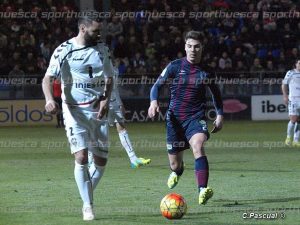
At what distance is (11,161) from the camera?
56.1 feet

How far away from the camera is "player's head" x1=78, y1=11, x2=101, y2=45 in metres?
9.06

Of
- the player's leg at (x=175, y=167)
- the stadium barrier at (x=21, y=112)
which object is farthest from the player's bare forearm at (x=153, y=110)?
the stadium barrier at (x=21, y=112)

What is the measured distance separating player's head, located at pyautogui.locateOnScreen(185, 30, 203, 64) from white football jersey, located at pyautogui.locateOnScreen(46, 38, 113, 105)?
5.14 ft

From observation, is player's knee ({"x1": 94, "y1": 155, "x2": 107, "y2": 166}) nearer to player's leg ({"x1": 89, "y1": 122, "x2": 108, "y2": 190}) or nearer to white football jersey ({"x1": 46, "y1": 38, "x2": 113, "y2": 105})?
player's leg ({"x1": 89, "y1": 122, "x2": 108, "y2": 190})

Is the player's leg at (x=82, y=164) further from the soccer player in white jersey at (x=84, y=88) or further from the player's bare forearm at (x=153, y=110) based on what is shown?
the player's bare forearm at (x=153, y=110)

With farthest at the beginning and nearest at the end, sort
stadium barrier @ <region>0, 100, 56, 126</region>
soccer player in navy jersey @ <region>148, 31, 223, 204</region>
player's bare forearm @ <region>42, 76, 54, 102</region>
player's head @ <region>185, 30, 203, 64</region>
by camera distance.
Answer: stadium barrier @ <region>0, 100, 56, 126</region> → soccer player in navy jersey @ <region>148, 31, 223, 204</region> → player's head @ <region>185, 30, 203, 64</region> → player's bare forearm @ <region>42, 76, 54, 102</region>

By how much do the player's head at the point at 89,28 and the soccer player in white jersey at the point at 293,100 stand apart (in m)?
12.0

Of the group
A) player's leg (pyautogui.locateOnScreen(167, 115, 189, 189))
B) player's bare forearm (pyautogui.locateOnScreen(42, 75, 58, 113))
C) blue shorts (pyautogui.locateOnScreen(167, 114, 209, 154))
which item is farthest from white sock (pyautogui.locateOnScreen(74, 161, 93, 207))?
player's leg (pyautogui.locateOnScreen(167, 115, 189, 189))

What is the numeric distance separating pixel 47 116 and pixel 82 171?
2065 cm

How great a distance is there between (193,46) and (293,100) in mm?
10879

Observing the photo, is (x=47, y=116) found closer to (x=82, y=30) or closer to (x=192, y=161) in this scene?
(x=192, y=161)

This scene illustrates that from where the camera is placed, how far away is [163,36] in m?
31.6

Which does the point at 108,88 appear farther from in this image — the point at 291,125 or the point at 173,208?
the point at 291,125

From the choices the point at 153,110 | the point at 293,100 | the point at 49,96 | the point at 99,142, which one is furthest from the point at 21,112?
the point at 49,96
